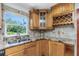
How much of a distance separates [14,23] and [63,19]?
577mm

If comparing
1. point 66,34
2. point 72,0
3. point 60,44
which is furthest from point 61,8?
point 60,44

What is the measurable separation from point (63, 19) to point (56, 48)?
1.16ft

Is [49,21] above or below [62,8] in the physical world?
below

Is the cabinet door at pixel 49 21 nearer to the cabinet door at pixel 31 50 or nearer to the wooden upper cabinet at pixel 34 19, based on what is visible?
the wooden upper cabinet at pixel 34 19

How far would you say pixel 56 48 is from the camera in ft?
4.42

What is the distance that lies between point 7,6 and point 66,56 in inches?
35.4

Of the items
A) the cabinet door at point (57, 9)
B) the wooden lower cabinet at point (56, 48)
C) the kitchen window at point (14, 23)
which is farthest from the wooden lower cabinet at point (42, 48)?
the cabinet door at point (57, 9)

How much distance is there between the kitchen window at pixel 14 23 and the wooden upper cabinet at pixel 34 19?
6cm

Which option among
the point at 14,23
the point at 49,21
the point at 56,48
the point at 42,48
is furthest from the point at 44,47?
the point at 14,23

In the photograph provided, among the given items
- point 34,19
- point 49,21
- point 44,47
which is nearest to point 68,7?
point 49,21

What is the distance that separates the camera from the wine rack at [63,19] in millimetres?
1319

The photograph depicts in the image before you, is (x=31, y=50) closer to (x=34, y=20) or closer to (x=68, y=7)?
(x=34, y=20)

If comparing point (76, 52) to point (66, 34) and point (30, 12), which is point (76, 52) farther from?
point (30, 12)

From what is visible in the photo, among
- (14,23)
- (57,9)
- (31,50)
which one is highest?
(57,9)
